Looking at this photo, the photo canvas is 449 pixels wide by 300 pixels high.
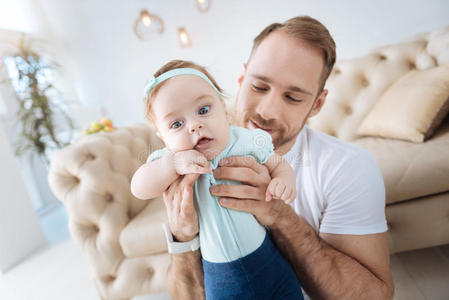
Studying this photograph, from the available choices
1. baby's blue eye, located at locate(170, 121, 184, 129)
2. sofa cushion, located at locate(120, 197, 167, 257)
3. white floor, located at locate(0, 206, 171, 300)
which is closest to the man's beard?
baby's blue eye, located at locate(170, 121, 184, 129)

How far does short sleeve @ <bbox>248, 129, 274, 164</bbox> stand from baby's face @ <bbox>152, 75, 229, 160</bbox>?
0.28 ft

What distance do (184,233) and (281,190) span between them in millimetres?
248

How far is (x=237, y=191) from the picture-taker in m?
0.52

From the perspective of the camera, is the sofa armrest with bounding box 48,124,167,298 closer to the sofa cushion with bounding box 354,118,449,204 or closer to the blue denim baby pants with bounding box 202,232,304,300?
the blue denim baby pants with bounding box 202,232,304,300

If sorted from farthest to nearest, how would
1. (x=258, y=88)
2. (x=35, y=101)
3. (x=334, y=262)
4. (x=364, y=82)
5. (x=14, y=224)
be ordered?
(x=35, y=101) < (x=364, y=82) < (x=14, y=224) < (x=258, y=88) < (x=334, y=262)

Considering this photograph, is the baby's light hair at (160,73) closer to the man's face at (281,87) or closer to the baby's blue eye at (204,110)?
the baby's blue eye at (204,110)

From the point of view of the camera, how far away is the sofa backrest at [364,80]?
1.54m

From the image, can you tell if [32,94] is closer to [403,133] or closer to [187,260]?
[187,260]

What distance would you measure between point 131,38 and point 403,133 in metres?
1.45

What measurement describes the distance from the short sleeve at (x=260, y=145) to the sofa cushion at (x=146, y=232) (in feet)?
2.11

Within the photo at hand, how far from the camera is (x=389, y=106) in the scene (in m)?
1.39

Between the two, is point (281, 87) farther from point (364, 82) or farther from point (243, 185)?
point (364, 82)

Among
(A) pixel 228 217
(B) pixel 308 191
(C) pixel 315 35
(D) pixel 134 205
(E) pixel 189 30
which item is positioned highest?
(E) pixel 189 30

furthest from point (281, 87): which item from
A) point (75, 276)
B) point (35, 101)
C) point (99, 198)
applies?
point (35, 101)
